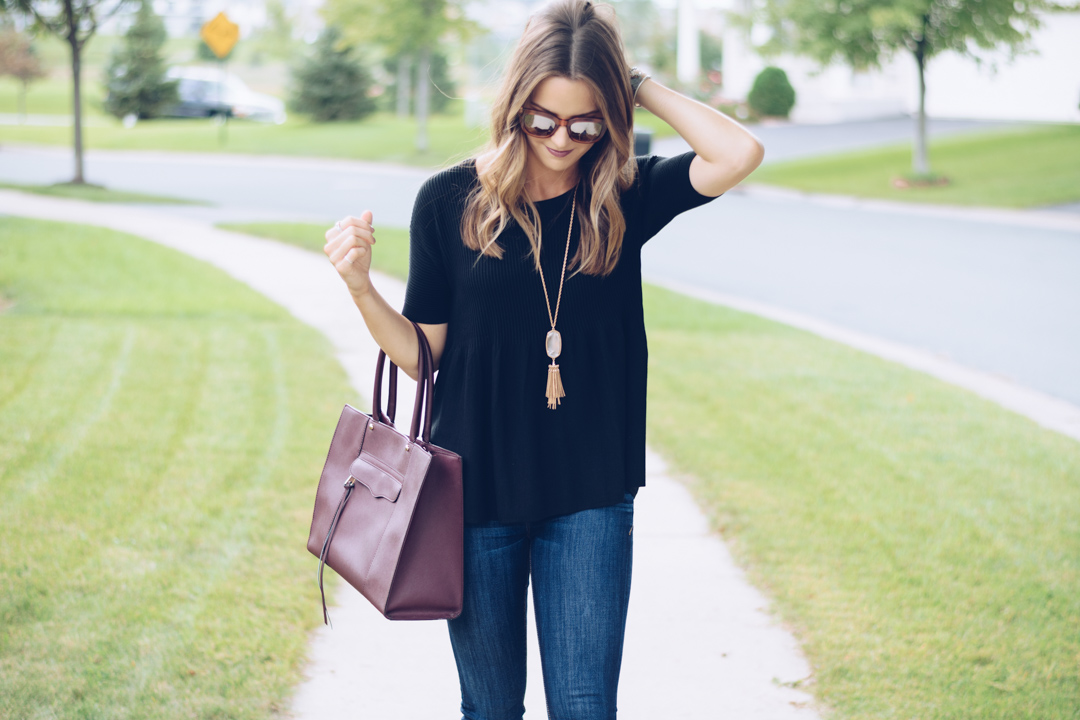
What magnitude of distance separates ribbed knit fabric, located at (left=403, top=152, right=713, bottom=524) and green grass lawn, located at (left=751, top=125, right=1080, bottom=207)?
17569 mm

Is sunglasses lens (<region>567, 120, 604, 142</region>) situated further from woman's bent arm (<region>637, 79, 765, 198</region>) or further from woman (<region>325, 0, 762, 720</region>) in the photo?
woman's bent arm (<region>637, 79, 765, 198</region>)

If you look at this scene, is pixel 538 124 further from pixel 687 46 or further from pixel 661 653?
pixel 687 46

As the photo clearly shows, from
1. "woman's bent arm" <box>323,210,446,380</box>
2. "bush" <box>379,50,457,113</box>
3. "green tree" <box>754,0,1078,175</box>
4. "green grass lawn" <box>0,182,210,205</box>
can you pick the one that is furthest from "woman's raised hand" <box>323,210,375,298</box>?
"bush" <box>379,50,457,113</box>

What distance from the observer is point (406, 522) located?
2.00m

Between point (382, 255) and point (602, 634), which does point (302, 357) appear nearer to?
point (382, 255)

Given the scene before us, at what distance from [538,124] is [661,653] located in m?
2.20

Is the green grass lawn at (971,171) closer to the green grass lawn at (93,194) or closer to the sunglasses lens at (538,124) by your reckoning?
the green grass lawn at (93,194)

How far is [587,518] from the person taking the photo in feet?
6.93

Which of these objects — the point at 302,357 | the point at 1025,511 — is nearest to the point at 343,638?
the point at 1025,511

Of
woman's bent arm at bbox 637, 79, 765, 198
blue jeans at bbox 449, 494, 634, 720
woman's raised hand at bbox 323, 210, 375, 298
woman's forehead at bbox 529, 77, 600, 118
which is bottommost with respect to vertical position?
blue jeans at bbox 449, 494, 634, 720

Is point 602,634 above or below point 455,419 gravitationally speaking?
below

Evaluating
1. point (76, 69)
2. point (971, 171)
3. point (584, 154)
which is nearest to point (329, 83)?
point (76, 69)

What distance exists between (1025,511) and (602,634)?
365 cm

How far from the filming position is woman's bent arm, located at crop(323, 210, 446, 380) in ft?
6.59
